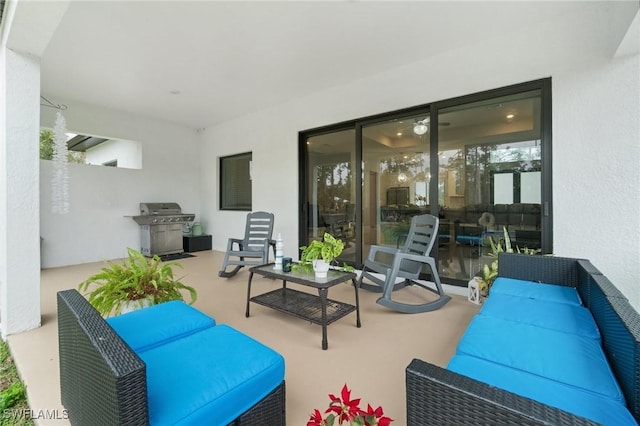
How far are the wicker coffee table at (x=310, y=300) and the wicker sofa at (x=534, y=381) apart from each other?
3.63ft

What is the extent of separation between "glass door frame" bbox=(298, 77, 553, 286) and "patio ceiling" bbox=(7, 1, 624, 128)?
1.99 ft

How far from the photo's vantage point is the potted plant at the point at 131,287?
223cm

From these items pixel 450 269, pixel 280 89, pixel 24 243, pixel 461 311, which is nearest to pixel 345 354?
pixel 461 311

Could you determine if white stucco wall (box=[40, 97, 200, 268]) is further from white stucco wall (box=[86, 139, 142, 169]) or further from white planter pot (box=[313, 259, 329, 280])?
white planter pot (box=[313, 259, 329, 280])

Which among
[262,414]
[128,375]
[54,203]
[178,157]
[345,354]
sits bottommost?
[345,354]

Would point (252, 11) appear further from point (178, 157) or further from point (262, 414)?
point (178, 157)

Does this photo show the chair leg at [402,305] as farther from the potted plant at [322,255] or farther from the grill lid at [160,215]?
the grill lid at [160,215]

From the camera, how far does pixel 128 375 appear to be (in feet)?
2.82

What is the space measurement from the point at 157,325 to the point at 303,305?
4.56 feet

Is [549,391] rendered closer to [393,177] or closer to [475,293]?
[475,293]

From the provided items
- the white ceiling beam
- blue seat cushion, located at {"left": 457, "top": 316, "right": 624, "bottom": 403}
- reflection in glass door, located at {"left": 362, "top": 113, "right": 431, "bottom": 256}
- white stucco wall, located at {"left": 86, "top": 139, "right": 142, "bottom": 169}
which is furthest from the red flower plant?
white stucco wall, located at {"left": 86, "top": 139, "right": 142, "bottom": 169}

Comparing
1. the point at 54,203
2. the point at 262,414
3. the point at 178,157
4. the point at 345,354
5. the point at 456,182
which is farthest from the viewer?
the point at 178,157

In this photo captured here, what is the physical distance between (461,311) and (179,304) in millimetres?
2601

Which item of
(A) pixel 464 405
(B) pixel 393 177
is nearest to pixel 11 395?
(A) pixel 464 405
